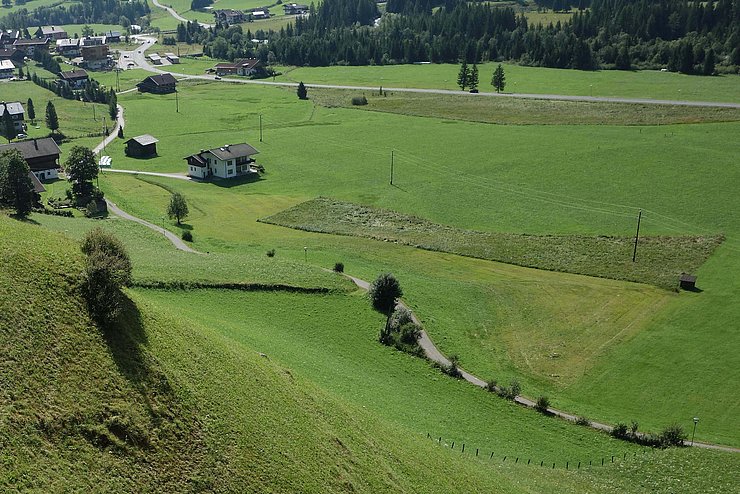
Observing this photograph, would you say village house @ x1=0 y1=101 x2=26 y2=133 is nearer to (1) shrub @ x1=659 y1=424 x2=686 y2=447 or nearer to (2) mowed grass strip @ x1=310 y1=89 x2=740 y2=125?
(2) mowed grass strip @ x1=310 y1=89 x2=740 y2=125

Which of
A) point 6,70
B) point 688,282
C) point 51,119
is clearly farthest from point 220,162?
point 6,70

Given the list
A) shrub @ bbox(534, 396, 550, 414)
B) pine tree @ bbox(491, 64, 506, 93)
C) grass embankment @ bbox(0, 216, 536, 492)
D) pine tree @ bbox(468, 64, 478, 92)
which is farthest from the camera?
pine tree @ bbox(468, 64, 478, 92)

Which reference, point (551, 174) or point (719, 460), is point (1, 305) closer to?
point (719, 460)

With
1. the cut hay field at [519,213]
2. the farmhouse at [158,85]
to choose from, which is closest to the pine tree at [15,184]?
the cut hay field at [519,213]

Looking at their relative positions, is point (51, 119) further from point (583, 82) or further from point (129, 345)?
point (583, 82)

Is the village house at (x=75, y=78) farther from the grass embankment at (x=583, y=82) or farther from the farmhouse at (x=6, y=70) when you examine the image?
the grass embankment at (x=583, y=82)

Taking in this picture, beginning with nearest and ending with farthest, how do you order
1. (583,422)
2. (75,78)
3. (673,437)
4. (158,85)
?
(673,437)
(583,422)
(158,85)
(75,78)

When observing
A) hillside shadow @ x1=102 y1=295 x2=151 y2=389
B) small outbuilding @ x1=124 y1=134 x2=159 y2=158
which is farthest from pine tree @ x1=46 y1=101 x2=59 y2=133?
hillside shadow @ x1=102 y1=295 x2=151 y2=389
